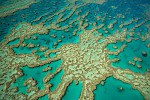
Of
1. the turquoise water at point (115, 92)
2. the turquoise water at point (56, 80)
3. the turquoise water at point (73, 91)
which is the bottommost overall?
the turquoise water at point (115, 92)

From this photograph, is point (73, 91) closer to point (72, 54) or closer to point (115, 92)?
point (115, 92)

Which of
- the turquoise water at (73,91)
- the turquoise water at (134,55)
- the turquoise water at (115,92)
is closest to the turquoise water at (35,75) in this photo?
the turquoise water at (73,91)

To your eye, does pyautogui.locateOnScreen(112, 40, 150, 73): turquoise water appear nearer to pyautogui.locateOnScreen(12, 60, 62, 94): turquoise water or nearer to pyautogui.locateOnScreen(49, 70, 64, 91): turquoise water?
pyautogui.locateOnScreen(49, 70, 64, 91): turquoise water

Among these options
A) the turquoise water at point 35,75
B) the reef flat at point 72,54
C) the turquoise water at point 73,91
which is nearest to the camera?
the turquoise water at point 73,91

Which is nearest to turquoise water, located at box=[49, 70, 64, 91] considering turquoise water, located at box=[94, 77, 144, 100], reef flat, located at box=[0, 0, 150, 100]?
reef flat, located at box=[0, 0, 150, 100]

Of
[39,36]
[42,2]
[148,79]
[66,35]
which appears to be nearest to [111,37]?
[66,35]

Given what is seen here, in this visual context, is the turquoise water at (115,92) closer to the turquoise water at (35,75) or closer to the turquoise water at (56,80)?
the turquoise water at (56,80)

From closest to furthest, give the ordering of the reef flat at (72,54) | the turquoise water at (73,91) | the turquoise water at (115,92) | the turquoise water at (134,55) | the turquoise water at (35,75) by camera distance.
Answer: the turquoise water at (73,91) < the turquoise water at (115,92) < the turquoise water at (35,75) < the reef flat at (72,54) < the turquoise water at (134,55)

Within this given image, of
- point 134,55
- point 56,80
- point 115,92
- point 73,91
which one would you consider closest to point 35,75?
point 56,80
